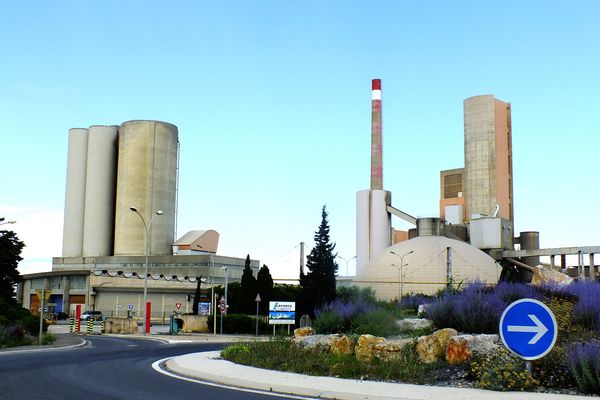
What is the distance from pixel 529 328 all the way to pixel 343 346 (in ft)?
24.7

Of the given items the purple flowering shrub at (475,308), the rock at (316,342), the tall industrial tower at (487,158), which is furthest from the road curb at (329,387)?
the tall industrial tower at (487,158)

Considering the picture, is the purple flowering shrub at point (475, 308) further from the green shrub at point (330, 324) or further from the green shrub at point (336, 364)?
the green shrub at point (330, 324)

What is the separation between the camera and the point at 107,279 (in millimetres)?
108250

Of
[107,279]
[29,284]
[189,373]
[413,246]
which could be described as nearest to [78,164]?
[29,284]

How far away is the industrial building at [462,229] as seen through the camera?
392 ft

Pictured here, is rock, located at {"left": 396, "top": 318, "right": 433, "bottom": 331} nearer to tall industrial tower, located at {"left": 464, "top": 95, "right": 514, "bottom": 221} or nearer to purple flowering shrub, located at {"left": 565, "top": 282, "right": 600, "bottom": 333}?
purple flowering shrub, located at {"left": 565, "top": 282, "right": 600, "bottom": 333}

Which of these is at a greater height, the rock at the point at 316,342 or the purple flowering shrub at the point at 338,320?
the purple flowering shrub at the point at 338,320

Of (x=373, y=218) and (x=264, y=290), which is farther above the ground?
(x=373, y=218)

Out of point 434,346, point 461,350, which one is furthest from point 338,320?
point 461,350

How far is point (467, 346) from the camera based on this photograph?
1420 cm

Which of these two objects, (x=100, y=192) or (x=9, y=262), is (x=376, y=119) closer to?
(x=100, y=192)

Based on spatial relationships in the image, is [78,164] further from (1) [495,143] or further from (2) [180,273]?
(1) [495,143]

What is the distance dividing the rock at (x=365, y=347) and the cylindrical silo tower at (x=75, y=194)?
135694mm

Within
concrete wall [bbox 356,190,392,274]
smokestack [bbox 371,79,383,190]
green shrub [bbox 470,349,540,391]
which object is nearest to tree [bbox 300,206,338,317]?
green shrub [bbox 470,349,540,391]
